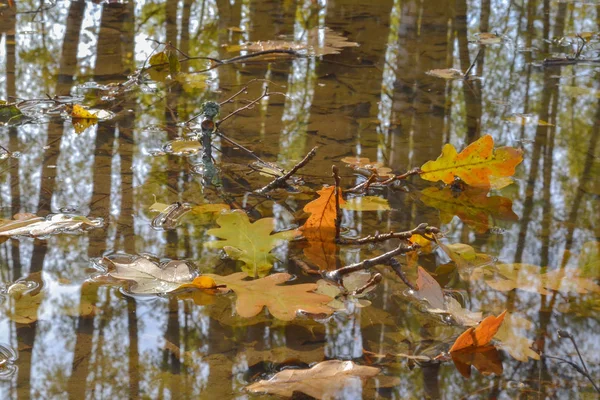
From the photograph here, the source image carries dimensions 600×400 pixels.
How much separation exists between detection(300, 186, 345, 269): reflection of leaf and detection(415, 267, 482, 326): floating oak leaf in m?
0.35

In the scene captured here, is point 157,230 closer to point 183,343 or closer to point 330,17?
point 183,343

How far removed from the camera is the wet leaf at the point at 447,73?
12.3ft

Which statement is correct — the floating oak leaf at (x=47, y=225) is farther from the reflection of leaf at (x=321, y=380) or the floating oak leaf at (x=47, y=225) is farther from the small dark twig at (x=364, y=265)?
the reflection of leaf at (x=321, y=380)

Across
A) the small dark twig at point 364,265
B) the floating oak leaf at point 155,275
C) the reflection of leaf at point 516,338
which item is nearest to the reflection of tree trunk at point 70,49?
the floating oak leaf at point 155,275

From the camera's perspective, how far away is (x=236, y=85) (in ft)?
11.6

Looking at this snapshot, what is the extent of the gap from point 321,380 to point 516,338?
0.48 meters

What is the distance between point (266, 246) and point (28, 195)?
0.83 m

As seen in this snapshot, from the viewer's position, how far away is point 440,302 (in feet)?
5.46

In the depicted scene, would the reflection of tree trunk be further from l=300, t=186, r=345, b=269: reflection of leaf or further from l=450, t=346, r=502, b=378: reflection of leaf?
l=450, t=346, r=502, b=378: reflection of leaf

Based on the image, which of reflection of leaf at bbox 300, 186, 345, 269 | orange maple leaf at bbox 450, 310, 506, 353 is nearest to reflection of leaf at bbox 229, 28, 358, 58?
reflection of leaf at bbox 300, 186, 345, 269

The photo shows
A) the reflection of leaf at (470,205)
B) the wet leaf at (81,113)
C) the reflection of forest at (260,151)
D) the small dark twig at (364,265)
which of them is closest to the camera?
the reflection of forest at (260,151)

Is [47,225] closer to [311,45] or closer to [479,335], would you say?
[479,335]

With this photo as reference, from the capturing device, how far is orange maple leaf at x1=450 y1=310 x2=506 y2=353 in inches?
57.8

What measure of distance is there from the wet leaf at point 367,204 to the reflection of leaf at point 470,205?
0.53 ft
